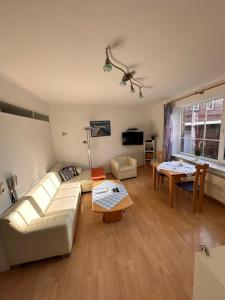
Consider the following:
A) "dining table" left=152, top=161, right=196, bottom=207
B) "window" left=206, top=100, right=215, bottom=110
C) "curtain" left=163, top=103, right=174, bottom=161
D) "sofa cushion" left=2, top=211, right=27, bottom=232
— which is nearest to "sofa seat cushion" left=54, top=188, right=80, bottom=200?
"sofa cushion" left=2, top=211, right=27, bottom=232

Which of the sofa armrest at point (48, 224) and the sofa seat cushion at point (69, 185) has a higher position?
the sofa armrest at point (48, 224)

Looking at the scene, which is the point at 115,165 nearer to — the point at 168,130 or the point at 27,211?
the point at 168,130

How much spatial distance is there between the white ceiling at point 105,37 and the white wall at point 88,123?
2.05m

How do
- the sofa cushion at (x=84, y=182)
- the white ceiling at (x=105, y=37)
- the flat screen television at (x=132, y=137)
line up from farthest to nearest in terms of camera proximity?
1. the flat screen television at (x=132, y=137)
2. the sofa cushion at (x=84, y=182)
3. the white ceiling at (x=105, y=37)

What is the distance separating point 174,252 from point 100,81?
105 inches

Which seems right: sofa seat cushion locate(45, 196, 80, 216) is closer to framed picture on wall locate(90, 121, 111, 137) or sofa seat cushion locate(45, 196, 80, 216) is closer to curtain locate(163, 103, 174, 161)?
framed picture on wall locate(90, 121, 111, 137)

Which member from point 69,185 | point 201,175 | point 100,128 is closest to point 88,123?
point 100,128

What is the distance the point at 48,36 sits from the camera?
1.15 m

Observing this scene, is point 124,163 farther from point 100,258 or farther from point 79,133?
point 100,258

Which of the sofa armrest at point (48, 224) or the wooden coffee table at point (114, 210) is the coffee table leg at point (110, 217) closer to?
the wooden coffee table at point (114, 210)

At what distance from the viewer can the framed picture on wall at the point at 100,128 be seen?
4.38 meters

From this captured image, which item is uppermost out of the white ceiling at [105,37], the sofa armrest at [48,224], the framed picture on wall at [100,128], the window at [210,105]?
the white ceiling at [105,37]

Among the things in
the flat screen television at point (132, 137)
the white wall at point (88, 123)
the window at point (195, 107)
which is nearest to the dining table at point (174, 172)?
the window at point (195, 107)

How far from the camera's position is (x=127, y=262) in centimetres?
→ 157
